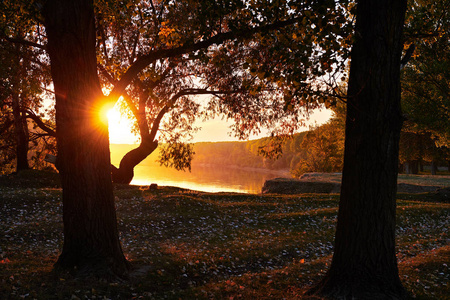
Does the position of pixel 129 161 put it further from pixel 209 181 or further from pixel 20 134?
pixel 209 181

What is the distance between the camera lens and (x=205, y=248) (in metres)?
11.6

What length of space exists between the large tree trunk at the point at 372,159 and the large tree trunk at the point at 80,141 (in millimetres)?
5442

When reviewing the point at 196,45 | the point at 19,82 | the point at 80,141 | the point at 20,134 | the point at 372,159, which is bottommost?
the point at 372,159

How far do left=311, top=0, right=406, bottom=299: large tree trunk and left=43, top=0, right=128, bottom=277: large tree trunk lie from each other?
544 cm

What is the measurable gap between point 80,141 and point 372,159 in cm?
660

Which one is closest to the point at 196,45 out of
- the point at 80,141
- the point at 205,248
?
the point at 80,141

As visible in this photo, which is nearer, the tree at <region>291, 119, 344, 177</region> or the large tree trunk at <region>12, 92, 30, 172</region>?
the large tree trunk at <region>12, 92, 30, 172</region>

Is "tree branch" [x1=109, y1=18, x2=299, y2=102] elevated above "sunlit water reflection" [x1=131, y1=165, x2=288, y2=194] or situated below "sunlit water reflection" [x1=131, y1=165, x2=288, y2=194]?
above

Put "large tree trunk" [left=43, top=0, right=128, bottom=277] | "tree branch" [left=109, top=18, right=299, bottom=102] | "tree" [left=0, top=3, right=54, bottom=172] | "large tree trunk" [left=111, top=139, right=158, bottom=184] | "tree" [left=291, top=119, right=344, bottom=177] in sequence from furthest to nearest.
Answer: "tree" [left=291, top=119, right=344, bottom=177], "large tree trunk" [left=111, top=139, right=158, bottom=184], "tree" [left=0, top=3, right=54, bottom=172], "tree branch" [left=109, top=18, right=299, bottom=102], "large tree trunk" [left=43, top=0, right=128, bottom=277]

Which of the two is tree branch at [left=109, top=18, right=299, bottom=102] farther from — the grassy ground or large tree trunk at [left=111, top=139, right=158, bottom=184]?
large tree trunk at [left=111, top=139, right=158, bottom=184]

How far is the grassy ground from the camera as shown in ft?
23.8

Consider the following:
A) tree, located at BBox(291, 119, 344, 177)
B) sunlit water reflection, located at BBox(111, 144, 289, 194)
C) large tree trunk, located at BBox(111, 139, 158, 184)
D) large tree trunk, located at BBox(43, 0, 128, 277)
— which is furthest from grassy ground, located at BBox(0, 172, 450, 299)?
tree, located at BBox(291, 119, 344, 177)

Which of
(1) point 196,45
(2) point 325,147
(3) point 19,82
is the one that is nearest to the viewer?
(1) point 196,45

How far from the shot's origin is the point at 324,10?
6426 millimetres
